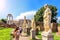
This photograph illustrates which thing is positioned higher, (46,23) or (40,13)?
(40,13)

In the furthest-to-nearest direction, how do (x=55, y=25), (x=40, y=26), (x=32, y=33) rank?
(x=40, y=26), (x=55, y=25), (x=32, y=33)

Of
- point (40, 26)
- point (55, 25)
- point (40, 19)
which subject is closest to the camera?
point (55, 25)

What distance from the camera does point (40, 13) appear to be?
61156 mm

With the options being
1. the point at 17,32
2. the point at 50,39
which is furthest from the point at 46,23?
the point at 17,32

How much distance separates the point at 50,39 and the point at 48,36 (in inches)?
10.1

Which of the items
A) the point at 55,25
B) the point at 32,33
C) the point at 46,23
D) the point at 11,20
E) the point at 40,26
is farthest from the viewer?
the point at 11,20

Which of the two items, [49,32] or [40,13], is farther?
[40,13]

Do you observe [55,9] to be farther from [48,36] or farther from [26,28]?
[48,36]

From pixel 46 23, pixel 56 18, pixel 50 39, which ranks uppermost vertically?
pixel 56 18

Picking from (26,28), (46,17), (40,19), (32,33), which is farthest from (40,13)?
(46,17)

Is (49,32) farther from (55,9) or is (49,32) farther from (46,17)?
(55,9)

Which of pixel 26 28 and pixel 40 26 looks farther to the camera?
pixel 40 26

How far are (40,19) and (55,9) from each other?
6339 millimetres

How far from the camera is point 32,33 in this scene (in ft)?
76.4
